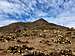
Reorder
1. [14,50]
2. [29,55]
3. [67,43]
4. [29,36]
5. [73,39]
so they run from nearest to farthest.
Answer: [29,55], [14,50], [67,43], [73,39], [29,36]

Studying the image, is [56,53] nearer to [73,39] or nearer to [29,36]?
[73,39]

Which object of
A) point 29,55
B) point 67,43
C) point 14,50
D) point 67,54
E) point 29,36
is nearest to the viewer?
point 29,55

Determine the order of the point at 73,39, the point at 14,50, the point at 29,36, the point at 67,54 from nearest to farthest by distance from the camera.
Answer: the point at 67,54 < the point at 14,50 < the point at 73,39 < the point at 29,36

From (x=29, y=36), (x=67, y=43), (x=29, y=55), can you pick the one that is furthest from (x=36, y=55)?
(x=29, y=36)

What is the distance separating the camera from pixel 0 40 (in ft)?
83.7

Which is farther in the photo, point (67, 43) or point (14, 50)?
point (67, 43)

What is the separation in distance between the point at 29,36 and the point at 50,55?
42.2ft

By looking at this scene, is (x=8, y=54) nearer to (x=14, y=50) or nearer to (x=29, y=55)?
(x=14, y=50)

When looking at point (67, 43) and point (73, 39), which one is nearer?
point (67, 43)

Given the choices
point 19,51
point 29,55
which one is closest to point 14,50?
point 19,51

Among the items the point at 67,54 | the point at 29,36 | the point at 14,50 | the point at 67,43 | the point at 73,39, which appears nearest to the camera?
the point at 67,54

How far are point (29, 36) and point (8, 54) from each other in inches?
463

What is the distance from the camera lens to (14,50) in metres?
18.8

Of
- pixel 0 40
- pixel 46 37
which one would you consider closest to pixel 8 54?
pixel 0 40
